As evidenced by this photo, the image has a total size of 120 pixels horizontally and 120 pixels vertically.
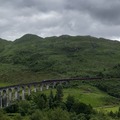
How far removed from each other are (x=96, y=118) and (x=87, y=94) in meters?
72.4

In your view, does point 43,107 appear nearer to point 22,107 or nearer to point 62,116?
point 22,107

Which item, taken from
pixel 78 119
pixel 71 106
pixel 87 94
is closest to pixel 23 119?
pixel 78 119

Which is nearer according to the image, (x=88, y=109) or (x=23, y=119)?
(x=23, y=119)

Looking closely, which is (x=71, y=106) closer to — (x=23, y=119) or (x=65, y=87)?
(x=23, y=119)

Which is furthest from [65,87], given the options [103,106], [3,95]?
[3,95]

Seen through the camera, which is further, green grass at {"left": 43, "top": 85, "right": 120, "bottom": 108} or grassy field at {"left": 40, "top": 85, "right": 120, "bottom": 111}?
green grass at {"left": 43, "top": 85, "right": 120, "bottom": 108}

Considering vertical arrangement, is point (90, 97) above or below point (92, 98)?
above

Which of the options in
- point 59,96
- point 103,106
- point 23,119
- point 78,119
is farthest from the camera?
point 103,106

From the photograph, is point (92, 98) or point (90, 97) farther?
point (90, 97)

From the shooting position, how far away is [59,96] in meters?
A: 137

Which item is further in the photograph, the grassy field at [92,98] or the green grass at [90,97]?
the green grass at [90,97]

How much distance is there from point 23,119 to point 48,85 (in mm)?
96820

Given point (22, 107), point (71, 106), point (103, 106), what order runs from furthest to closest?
point (103, 106), point (71, 106), point (22, 107)

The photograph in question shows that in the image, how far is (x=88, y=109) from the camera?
4606 inches
